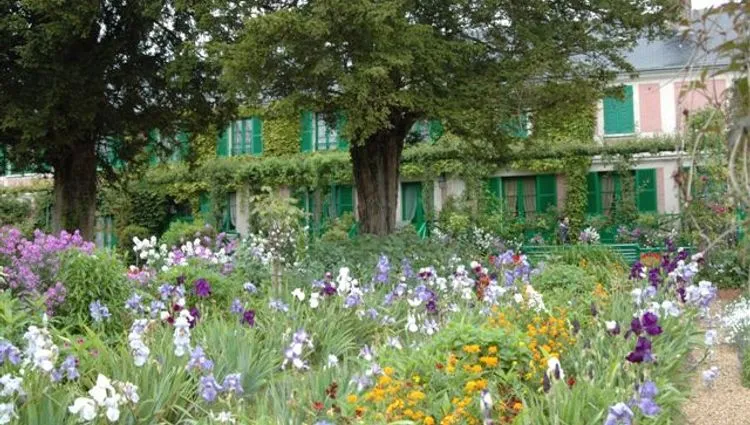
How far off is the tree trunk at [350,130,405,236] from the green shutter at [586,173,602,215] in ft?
36.8

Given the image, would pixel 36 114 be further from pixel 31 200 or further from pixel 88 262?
pixel 31 200

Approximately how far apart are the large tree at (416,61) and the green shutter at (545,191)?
1023cm

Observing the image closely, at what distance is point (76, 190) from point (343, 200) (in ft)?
36.9

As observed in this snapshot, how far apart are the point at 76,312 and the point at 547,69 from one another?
7924 mm

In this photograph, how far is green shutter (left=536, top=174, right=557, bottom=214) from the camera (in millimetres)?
23906

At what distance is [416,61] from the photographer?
36.9ft

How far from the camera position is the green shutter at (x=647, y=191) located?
75.4 feet

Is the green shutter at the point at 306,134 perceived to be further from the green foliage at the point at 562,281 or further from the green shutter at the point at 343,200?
the green foliage at the point at 562,281

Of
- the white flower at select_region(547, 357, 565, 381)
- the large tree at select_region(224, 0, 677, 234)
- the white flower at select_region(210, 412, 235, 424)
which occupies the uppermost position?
the large tree at select_region(224, 0, 677, 234)

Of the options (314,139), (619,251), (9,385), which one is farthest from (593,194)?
(9,385)

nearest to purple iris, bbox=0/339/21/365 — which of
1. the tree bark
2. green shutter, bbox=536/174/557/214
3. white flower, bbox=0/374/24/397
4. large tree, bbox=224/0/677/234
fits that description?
white flower, bbox=0/374/24/397

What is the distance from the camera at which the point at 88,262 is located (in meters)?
6.64

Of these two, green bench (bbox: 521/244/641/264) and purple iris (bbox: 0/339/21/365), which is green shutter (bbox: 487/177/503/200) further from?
purple iris (bbox: 0/339/21/365)

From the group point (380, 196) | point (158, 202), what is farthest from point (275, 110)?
point (158, 202)
